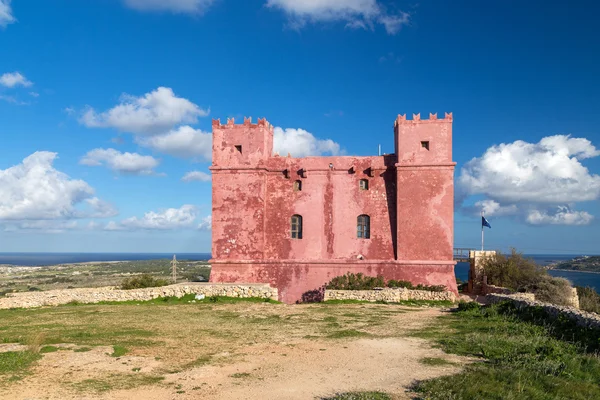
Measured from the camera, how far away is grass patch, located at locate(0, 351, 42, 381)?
30.8ft

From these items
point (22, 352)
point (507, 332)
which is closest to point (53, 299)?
point (22, 352)

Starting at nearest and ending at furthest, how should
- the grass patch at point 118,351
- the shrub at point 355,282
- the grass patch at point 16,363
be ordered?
the grass patch at point 16,363 < the grass patch at point 118,351 < the shrub at point 355,282

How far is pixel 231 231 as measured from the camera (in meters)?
27.4

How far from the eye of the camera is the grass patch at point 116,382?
870 cm

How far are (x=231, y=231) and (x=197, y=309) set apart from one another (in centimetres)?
803

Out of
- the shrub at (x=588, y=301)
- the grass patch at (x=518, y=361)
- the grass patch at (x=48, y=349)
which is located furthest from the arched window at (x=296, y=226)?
the shrub at (x=588, y=301)

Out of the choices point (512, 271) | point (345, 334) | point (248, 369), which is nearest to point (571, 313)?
point (345, 334)

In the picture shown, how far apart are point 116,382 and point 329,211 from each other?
63.1 feet

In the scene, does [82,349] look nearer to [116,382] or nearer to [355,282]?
[116,382]

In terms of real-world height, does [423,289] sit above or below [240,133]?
below

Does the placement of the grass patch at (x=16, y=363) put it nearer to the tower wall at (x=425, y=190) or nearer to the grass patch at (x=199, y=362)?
the grass patch at (x=199, y=362)

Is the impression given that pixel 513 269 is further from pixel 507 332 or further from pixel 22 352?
pixel 22 352

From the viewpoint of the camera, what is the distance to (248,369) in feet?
33.1

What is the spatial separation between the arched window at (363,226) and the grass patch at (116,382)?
18784mm
